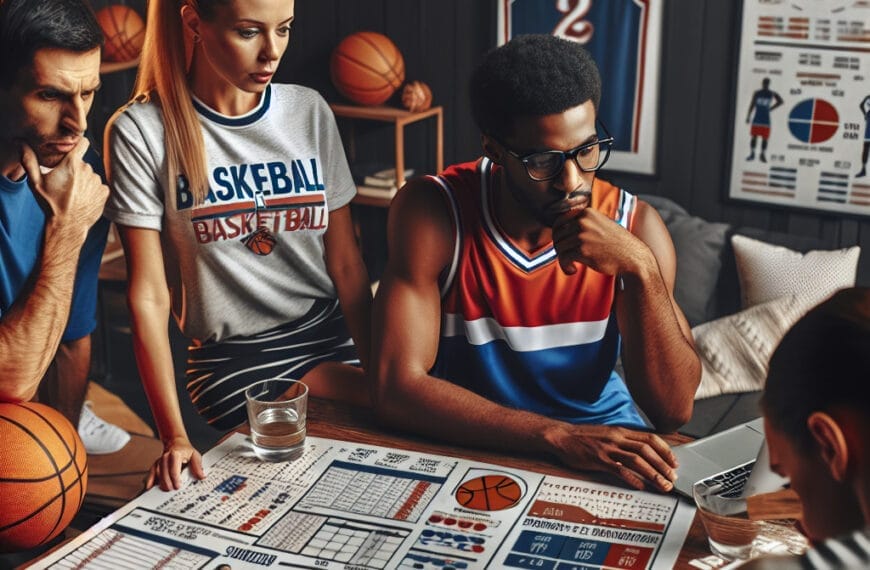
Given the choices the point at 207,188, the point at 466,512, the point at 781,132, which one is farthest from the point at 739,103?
the point at 466,512

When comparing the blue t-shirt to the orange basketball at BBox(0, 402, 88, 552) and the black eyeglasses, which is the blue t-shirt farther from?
the black eyeglasses

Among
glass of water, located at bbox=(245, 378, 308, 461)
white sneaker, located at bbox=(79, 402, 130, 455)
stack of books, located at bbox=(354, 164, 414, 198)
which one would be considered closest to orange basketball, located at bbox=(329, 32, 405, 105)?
stack of books, located at bbox=(354, 164, 414, 198)

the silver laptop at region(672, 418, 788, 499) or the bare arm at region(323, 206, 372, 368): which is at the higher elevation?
the bare arm at region(323, 206, 372, 368)

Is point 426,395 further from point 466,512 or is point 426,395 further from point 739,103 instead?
point 739,103

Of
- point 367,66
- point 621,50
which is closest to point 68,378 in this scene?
point 367,66

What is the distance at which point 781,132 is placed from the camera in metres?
3.56

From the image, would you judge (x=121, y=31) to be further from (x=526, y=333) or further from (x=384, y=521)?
(x=384, y=521)

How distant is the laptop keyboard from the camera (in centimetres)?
151

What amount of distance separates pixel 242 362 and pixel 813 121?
2.30m

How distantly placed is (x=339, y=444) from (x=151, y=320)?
52 centimetres

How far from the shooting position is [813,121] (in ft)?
11.5

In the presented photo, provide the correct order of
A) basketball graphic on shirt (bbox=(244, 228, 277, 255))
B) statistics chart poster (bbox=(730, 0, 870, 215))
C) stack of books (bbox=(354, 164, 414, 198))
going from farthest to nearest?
stack of books (bbox=(354, 164, 414, 198)) < statistics chart poster (bbox=(730, 0, 870, 215)) < basketball graphic on shirt (bbox=(244, 228, 277, 255))

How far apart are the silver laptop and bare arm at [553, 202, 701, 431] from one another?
0.59 ft

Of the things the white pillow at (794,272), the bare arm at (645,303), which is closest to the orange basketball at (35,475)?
the bare arm at (645,303)
